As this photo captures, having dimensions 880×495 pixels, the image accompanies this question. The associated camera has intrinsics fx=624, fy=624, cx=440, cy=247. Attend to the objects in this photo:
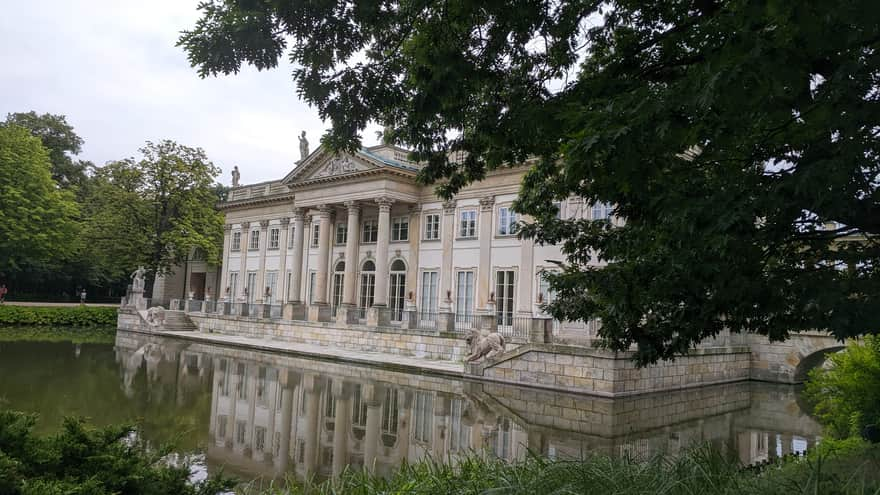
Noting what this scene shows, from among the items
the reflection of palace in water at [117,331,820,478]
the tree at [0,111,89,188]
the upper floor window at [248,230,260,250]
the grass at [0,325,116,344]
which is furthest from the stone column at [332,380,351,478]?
the tree at [0,111,89,188]

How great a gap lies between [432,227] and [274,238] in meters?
13.6

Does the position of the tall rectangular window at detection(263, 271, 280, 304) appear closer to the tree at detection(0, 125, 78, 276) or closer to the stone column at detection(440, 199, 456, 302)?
the stone column at detection(440, 199, 456, 302)

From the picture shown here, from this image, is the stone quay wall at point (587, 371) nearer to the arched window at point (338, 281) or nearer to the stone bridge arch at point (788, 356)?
the stone bridge arch at point (788, 356)

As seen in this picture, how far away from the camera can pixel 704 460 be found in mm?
4984

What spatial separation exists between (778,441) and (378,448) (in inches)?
309

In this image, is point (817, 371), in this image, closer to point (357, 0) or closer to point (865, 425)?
point (865, 425)

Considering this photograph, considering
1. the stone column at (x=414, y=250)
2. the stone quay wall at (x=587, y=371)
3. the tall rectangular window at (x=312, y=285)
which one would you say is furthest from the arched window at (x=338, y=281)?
the stone quay wall at (x=587, y=371)

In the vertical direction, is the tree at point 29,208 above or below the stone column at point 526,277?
above

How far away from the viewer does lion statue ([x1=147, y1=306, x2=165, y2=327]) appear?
3509cm

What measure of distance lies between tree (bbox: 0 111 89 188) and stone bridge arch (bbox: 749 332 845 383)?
165 feet

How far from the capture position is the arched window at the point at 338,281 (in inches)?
1373

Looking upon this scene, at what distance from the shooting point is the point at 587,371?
16766 millimetres

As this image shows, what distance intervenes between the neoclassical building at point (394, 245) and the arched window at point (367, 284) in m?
0.05

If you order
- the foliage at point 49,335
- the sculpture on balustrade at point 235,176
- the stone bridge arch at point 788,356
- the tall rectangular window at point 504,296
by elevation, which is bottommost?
the foliage at point 49,335
